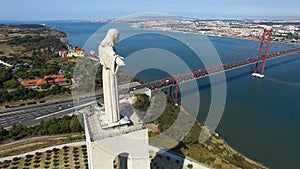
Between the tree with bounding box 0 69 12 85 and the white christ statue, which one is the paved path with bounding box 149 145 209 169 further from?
the tree with bounding box 0 69 12 85

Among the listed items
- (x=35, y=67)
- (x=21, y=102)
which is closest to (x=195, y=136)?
(x=21, y=102)

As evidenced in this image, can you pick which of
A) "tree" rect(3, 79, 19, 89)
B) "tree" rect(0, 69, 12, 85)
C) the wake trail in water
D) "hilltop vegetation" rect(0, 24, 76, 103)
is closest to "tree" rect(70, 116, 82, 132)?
"hilltop vegetation" rect(0, 24, 76, 103)

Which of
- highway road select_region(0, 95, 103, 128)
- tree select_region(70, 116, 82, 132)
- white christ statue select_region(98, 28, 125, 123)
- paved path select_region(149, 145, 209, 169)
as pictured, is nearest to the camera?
white christ statue select_region(98, 28, 125, 123)

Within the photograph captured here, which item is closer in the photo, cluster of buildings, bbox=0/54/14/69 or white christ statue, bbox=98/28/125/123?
white christ statue, bbox=98/28/125/123

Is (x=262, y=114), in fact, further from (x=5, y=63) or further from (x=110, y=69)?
(x=5, y=63)

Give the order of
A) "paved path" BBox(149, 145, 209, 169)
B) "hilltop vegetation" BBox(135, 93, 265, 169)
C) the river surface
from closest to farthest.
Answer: "paved path" BBox(149, 145, 209, 169), "hilltop vegetation" BBox(135, 93, 265, 169), the river surface

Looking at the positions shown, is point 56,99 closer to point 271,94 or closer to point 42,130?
point 42,130

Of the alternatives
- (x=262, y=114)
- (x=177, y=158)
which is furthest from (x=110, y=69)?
(x=262, y=114)

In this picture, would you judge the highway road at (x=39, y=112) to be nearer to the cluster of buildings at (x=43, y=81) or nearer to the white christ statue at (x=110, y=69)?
the cluster of buildings at (x=43, y=81)
